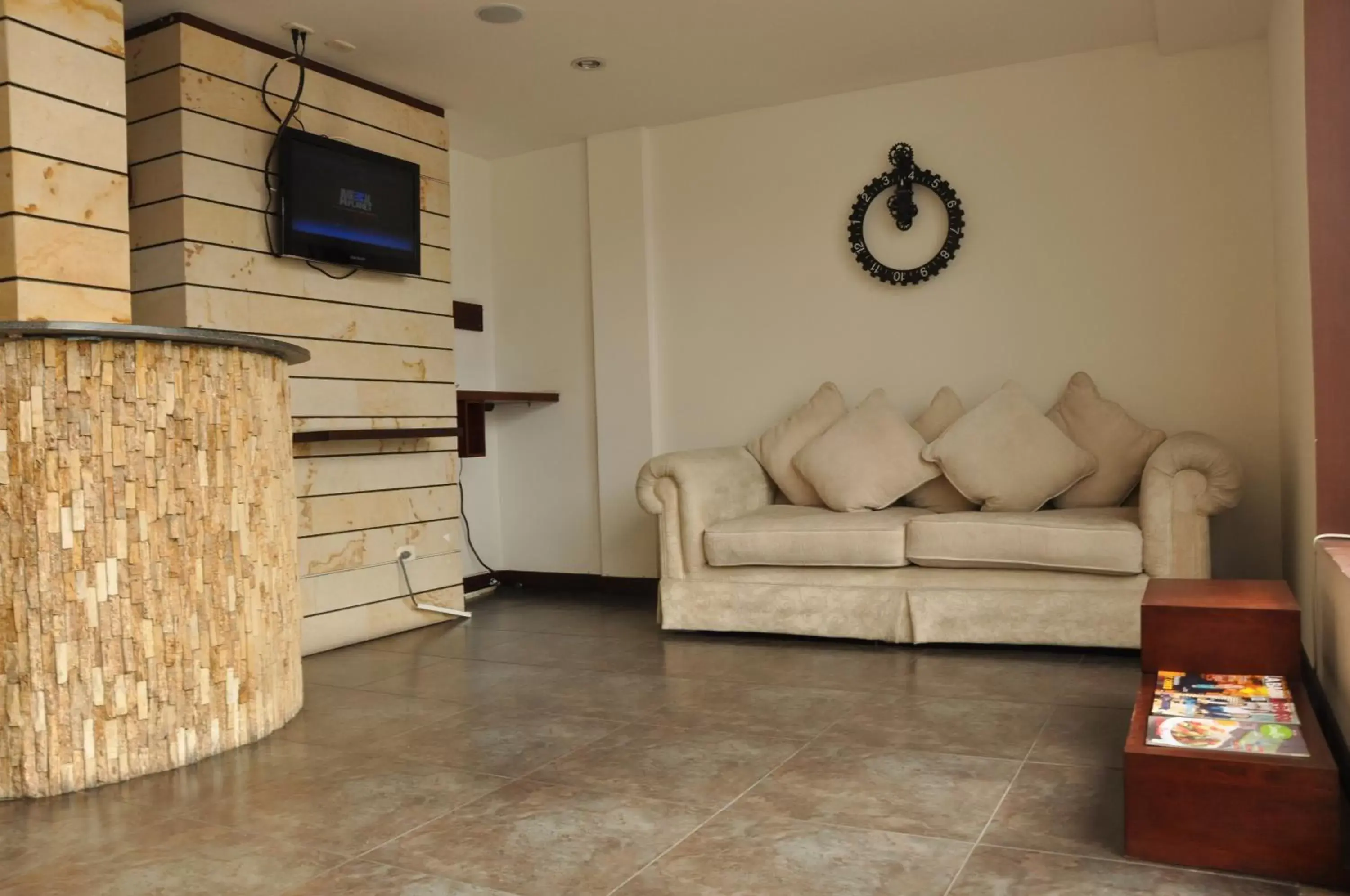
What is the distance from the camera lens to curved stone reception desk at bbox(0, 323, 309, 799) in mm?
2436

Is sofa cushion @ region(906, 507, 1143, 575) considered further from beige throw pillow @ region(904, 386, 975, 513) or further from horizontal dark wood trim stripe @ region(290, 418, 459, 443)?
horizontal dark wood trim stripe @ region(290, 418, 459, 443)

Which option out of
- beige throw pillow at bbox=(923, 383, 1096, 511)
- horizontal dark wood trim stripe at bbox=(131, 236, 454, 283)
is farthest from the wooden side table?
horizontal dark wood trim stripe at bbox=(131, 236, 454, 283)

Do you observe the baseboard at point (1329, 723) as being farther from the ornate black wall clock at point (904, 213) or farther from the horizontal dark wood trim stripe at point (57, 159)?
the horizontal dark wood trim stripe at point (57, 159)

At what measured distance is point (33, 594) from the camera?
2.44 meters

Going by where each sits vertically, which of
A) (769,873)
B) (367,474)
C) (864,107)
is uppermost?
(864,107)

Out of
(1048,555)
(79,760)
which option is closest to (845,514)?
(1048,555)

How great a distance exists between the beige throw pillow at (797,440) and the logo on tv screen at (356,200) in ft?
6.46

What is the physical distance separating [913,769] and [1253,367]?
8.62ft

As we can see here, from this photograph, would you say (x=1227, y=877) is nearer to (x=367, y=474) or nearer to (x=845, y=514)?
(x=845, y=514)

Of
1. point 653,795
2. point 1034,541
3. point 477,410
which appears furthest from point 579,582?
point 653,795

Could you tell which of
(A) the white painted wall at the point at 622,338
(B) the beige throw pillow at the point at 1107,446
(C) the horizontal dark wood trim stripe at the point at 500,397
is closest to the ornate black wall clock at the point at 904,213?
(B) the beige throw pillow at the point at 1107,446

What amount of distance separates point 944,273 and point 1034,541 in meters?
1.53

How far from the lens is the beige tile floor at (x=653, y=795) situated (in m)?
1.93

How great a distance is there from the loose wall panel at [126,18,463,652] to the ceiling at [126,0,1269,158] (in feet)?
0.60
